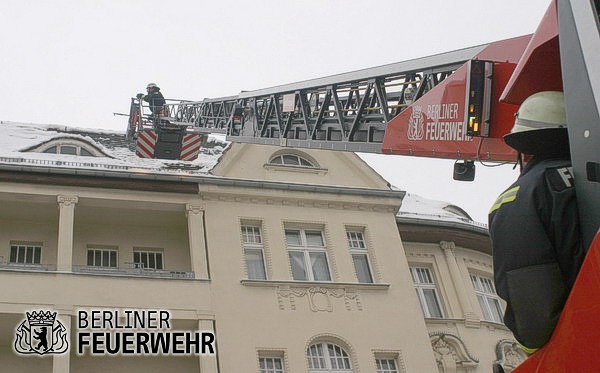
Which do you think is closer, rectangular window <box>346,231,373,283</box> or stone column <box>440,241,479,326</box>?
rectangular window <box>346,231,373,283</box>

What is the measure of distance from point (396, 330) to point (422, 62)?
377 inches

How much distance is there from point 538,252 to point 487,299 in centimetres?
1815

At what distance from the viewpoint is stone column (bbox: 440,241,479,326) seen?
720 inches

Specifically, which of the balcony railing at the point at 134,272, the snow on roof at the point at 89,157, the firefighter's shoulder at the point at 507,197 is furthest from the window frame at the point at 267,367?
the firefighter's shoulder at the point at 507,197

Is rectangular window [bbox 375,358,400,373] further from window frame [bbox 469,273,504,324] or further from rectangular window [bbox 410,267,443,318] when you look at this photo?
window frame [bbox 469,273,504,324]

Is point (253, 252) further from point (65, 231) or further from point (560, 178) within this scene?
point (560, 178)

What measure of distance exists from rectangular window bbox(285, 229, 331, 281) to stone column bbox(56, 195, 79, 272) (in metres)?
5.05

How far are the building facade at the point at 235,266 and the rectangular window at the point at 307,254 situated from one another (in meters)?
0.04

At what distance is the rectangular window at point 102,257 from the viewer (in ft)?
55.0

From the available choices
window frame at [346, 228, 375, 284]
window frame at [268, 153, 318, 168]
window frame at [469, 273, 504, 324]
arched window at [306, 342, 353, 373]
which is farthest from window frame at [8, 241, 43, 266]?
window frame at [469, 273, 504, 324]

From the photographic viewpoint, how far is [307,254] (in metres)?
17.3

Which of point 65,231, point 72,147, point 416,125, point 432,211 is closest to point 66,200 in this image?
point 65,231

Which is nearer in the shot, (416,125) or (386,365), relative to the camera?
(416,125)

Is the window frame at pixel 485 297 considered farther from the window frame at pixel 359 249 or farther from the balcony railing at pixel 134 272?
the balcony railing at pixel 134 272
